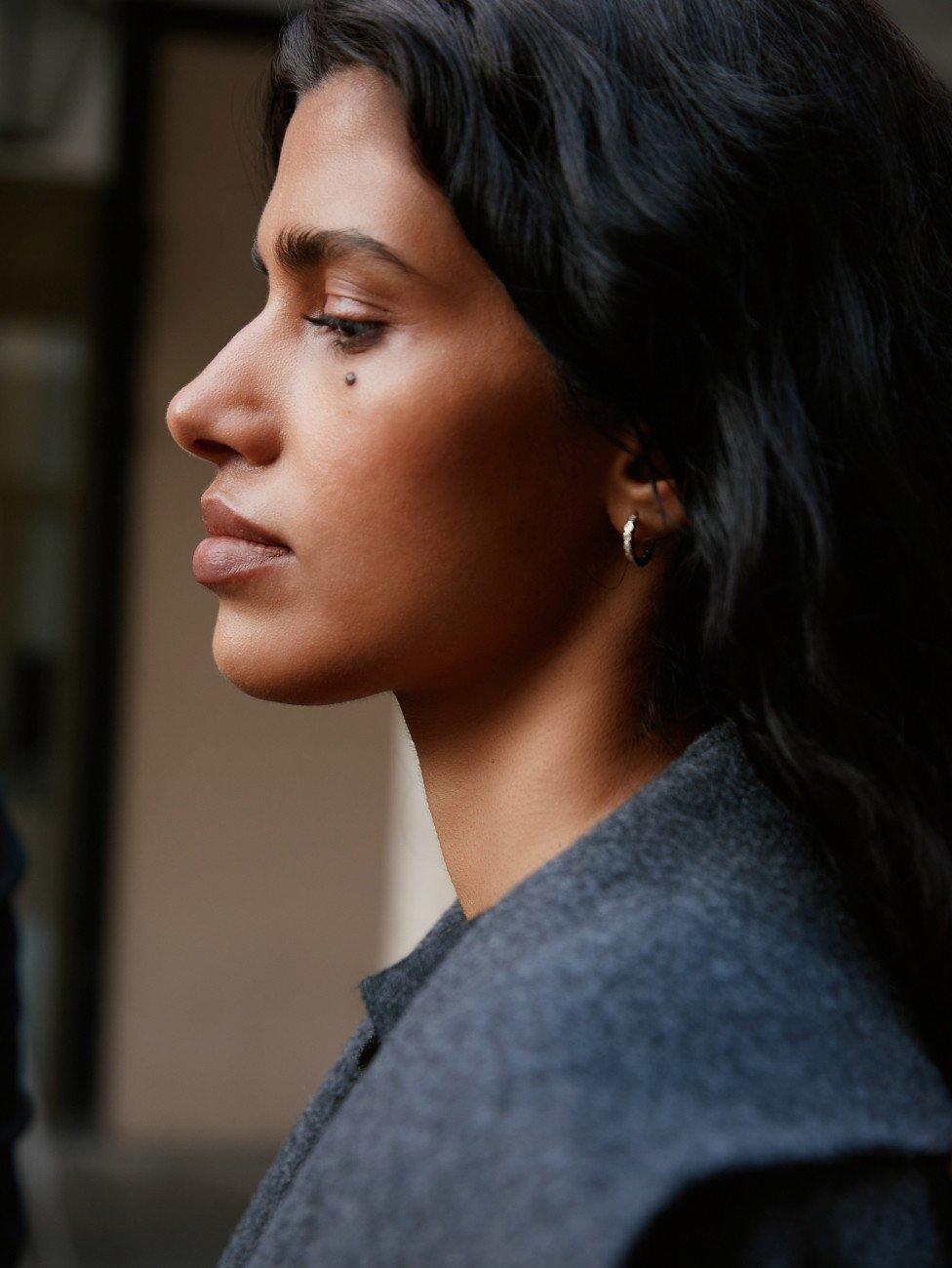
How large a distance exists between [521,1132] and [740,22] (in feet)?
3.02

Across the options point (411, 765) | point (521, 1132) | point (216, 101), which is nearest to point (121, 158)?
point (216, 101)

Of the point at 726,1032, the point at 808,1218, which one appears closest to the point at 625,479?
the point at 726,1032

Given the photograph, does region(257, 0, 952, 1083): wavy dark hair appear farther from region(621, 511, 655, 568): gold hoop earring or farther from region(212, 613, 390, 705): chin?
region(212, 613, 390, 705): chin

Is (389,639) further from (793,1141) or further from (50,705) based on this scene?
(50,705)

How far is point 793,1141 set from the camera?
3.00 feet

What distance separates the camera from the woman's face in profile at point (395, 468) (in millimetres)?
1280

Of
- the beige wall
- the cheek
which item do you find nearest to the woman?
the cheek

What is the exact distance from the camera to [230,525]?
4.43ft

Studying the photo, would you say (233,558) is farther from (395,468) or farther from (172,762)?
(172,762)

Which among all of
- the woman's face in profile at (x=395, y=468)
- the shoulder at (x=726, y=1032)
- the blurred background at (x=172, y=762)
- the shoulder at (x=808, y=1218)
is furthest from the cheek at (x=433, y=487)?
the blurred background at (x=172, y=762)

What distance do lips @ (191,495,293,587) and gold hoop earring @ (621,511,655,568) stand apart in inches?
10.9

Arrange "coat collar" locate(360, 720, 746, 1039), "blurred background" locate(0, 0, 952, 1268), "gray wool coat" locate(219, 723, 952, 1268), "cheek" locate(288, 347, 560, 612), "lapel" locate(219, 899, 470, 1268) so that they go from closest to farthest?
"gray wool coat" locate(219, 723, 952, 1268) → "coat collar" locate(360, 720, 746, 1039) → "cheek" locate(288, 347, 560, 612) → "lapel" locate(219, 899, 470, 1268) → "blurred background" locate(0, 0, 952, 1268)

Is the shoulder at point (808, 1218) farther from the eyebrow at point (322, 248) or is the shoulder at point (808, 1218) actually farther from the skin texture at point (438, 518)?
the eyebrow at point (322, 248)

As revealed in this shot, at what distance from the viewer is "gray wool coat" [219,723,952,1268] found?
890 millimetres
